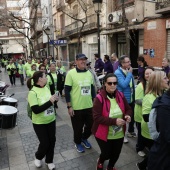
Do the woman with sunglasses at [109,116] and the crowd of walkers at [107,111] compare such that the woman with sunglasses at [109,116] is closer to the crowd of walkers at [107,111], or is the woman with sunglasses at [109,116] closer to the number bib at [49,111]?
the crowd of walkers at [107,111]

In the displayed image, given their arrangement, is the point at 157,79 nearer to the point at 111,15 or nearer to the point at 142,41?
the point at 142,41

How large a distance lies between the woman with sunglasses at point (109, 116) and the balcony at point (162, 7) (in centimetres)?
862

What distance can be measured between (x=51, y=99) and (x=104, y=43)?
14.3 metres

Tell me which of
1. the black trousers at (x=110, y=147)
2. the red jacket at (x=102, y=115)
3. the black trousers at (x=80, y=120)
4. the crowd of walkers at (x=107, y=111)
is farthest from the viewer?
the black trousers at (x=80, y=120)

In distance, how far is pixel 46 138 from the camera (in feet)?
11.7

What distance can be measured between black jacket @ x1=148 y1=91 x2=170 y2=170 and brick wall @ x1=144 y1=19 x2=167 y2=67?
32.5ft

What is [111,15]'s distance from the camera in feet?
49.2

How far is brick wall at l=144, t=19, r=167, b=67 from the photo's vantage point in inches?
454

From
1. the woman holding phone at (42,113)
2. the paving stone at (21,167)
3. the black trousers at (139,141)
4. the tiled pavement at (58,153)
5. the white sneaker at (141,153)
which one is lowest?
the paving stone at (21,167)

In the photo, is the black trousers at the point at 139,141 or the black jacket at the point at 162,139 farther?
the black trousers at the point at 139,141

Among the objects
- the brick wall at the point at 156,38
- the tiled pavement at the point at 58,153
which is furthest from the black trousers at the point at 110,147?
the brick wall at the point at 156,38

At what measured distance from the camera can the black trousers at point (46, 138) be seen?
3547 millimetres

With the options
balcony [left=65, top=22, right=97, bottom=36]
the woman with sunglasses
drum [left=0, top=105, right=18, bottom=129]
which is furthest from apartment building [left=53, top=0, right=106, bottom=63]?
the woman with sunglasses

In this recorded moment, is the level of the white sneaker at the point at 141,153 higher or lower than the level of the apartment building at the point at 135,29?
lower
